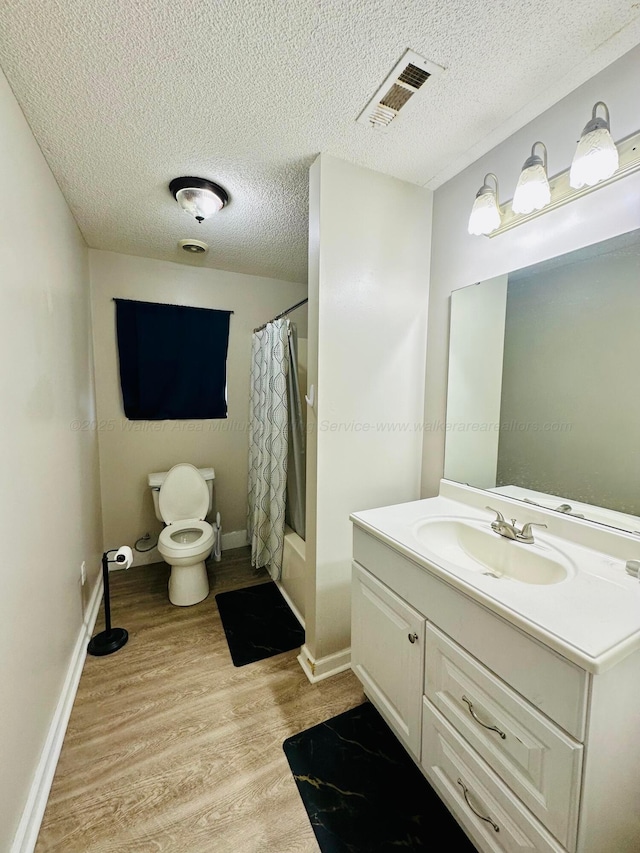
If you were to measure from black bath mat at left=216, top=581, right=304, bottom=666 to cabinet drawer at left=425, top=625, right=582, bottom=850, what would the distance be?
1053 mm

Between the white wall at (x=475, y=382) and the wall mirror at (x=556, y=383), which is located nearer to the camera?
the wall mirror at (x=556, y=383)

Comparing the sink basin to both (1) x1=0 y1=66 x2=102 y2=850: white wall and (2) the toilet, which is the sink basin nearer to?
(1) x1=0 y1=66 x2=102 y2=850: white wall

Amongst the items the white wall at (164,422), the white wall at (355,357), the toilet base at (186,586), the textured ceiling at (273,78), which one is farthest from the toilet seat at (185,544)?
the textured ceiling at (273,78)

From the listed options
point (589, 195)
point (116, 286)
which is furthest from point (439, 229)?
point (116, 286)

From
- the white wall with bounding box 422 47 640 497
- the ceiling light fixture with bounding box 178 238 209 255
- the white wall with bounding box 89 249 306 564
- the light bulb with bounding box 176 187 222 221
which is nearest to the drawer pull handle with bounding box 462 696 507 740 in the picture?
the white wall with bounding box 422 47 640 497

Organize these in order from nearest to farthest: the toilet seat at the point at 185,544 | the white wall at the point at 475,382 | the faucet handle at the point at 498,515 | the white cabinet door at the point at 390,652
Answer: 1. the white cabinet door at the point at 390,652
2. the faucet handle at the point at 498,515
3. the white wall at the point at 475,382
4. the toilet seat at the point at 185,544

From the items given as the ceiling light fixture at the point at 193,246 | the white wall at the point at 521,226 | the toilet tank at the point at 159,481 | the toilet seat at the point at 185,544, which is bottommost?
the toilet seat at the point at 185,544

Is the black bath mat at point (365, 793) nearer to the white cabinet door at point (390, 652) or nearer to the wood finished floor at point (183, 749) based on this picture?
the wood finished floor at point (183, 749)

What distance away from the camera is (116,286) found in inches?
95.8

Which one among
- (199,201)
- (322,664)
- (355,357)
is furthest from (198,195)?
(322,664)

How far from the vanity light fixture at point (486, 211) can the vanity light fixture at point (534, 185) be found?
0.40 ft

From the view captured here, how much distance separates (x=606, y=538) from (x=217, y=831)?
60.3 inches

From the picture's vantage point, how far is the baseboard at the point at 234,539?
2.92 metres

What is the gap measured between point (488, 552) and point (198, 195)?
80.8 inches
